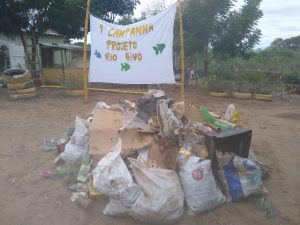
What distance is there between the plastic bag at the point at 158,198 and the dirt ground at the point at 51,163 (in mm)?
181

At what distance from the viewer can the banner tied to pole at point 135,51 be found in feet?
19.6

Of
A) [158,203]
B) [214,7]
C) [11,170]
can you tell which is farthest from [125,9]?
[158,203]

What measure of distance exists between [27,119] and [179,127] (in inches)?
164

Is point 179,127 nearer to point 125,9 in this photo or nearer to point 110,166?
point 110,166

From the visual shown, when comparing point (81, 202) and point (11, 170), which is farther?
point (11, 170)

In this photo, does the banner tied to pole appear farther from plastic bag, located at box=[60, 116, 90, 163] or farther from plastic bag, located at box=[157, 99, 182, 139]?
plastic bag, located at box=[157, 99, 182, 139]

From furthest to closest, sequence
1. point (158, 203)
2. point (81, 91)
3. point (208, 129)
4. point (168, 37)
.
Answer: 1. point (81, 91)
2. point (168, 37)
3. point (208, 129)
4. point (158, 203)

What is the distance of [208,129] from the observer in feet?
11.7

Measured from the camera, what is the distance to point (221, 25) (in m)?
10.4

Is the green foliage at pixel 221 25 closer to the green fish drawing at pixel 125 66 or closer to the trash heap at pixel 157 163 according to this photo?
the green fish drawing at pixel 125 66

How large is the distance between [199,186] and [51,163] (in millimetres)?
2083

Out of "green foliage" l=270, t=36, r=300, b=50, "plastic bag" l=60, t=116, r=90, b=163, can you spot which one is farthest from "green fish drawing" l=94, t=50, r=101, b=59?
"green foliage" l=270, t=36, r=300, b=50

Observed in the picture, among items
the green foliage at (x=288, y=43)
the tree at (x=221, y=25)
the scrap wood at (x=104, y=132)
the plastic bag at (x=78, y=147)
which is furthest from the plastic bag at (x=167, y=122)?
the green foliage at (x=288, y=43)

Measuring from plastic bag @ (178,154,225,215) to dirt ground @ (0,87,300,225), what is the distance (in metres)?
0.09
